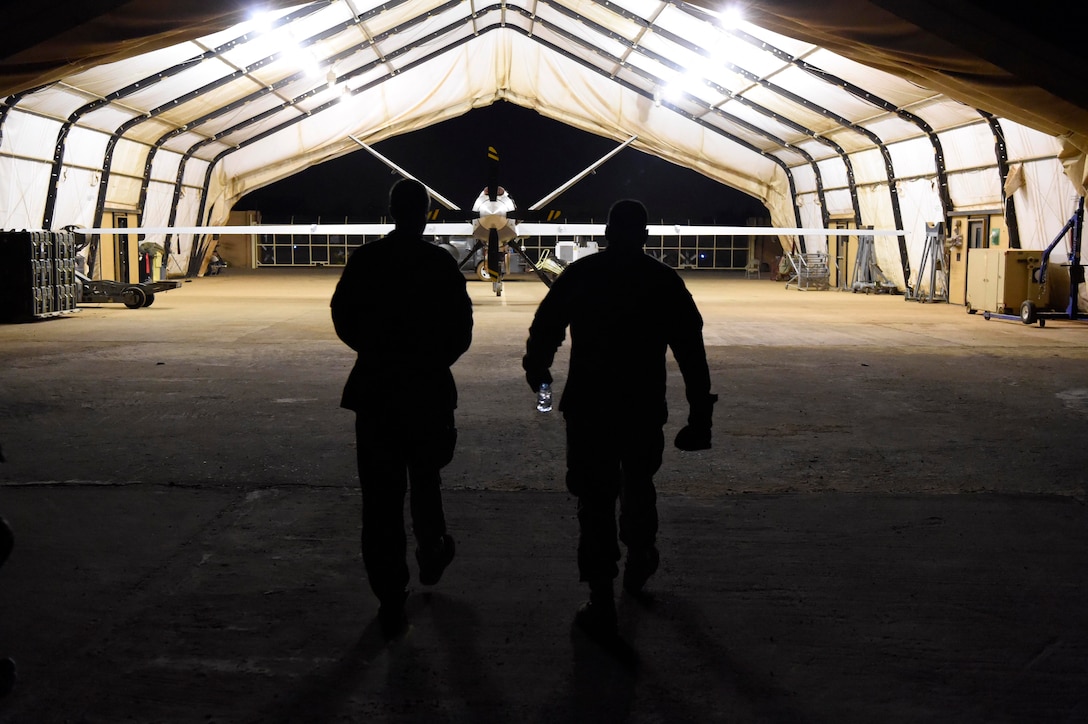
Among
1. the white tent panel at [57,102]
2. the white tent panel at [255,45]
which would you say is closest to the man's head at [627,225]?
the white tent panel at [255,45]

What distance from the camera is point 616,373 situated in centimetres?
357

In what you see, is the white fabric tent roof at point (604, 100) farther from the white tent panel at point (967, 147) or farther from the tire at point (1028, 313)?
the tire at point (1028, 313)

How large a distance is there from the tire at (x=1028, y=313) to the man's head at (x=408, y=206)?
52.3ft

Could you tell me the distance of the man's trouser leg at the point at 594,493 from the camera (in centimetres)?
348

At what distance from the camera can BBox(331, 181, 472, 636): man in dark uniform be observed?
354 cm

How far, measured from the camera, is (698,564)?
4172 millimetres

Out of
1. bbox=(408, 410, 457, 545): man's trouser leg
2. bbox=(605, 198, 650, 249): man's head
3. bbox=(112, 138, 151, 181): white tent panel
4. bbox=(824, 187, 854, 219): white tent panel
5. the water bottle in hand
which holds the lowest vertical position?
the water bottle in hand

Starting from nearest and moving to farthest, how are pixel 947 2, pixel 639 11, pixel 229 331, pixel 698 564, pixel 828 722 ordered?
pixel 828 722, pixel 698 564, pixel 947 2, pixel 229 331, pixel 639 11

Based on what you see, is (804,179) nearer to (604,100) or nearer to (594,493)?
(604,100)

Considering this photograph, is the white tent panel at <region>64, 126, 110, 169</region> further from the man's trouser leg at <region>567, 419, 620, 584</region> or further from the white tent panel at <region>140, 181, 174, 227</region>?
the man's trouser leg at <region>567, 419, 620, 584</region>

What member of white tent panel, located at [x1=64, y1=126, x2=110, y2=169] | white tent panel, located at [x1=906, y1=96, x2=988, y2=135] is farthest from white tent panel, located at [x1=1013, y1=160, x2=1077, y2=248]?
white tent panel, located at [x1=64, y1=126, x2=110, y2=169]

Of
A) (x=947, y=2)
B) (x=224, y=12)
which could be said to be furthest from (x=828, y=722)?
(x=224, y=12)

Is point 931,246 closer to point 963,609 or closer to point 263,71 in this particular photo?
point 263,71

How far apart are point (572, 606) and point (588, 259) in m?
1.46
